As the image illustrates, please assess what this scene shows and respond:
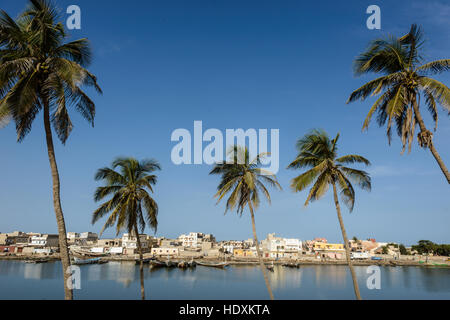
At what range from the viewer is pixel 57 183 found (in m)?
11.1

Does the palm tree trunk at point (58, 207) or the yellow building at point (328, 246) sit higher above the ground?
the palm tree trunk at point (58, 207)

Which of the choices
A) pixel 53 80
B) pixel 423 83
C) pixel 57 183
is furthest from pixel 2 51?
pixel 423 83

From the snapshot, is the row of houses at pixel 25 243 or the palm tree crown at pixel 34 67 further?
the row of houses at pixel 25 243

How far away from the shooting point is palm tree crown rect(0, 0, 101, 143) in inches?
404

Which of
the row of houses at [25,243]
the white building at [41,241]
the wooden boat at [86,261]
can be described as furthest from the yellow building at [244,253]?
the white building at [41,241]

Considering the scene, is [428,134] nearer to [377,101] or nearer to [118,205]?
[377,101]

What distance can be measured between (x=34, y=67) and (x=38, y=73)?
0.27m

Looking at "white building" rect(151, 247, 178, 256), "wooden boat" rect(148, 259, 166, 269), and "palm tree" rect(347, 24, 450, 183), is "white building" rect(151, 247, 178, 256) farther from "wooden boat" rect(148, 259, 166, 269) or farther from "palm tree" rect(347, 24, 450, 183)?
"palm tree" rect(347, 24, 450, 183)

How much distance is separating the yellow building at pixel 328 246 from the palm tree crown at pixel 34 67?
152705 millimetres

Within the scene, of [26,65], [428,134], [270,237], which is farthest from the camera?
[270,237]

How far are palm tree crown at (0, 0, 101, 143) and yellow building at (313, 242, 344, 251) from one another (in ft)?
501

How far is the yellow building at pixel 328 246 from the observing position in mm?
144000

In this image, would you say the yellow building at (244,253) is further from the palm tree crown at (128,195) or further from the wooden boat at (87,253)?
the palm tree crown at (128,195)

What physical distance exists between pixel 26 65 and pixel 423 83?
1605 centimetres
